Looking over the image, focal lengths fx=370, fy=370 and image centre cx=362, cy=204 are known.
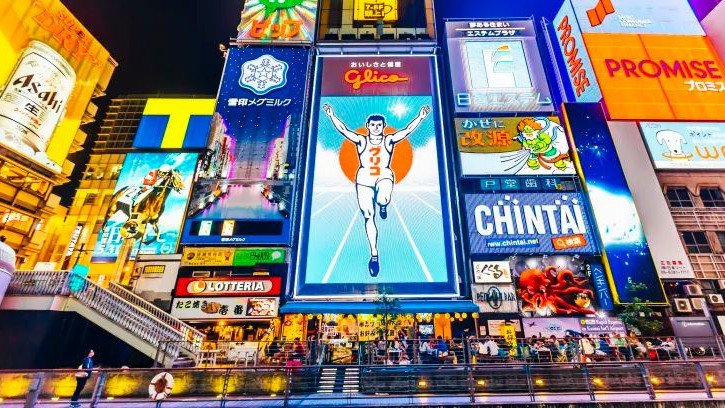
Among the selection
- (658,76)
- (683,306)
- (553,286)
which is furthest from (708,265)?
(658,76)

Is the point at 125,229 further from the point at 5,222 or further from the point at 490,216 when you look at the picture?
the point at 490,216

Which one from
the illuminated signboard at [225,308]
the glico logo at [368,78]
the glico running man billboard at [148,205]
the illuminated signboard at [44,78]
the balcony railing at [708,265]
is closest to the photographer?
the illuminated signboard at [44,78]

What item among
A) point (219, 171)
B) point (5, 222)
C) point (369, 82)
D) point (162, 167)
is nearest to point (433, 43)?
point (369, 82)

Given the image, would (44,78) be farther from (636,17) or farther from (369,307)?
(636,17)

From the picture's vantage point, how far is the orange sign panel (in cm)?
2772

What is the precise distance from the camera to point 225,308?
25312mm

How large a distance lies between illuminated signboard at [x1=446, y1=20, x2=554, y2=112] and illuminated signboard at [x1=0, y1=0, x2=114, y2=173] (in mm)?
28582

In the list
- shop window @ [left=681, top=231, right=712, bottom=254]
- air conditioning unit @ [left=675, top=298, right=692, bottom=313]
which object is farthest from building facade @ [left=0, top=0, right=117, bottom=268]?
shop window @ [left=681, top=231, right=712, bottom=254]

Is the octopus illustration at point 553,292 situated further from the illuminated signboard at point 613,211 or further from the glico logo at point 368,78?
the glico logo at point 368,78

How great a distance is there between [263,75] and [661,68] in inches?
1303

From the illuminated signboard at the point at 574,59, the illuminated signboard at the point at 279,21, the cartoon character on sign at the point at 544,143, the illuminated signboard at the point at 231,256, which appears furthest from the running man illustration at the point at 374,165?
the illuminated signboard at the point at 574,59

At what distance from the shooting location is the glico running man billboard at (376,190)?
78.7 ft

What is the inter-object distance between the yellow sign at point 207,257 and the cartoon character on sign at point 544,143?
23376mm

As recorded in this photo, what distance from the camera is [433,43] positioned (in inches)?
1321
